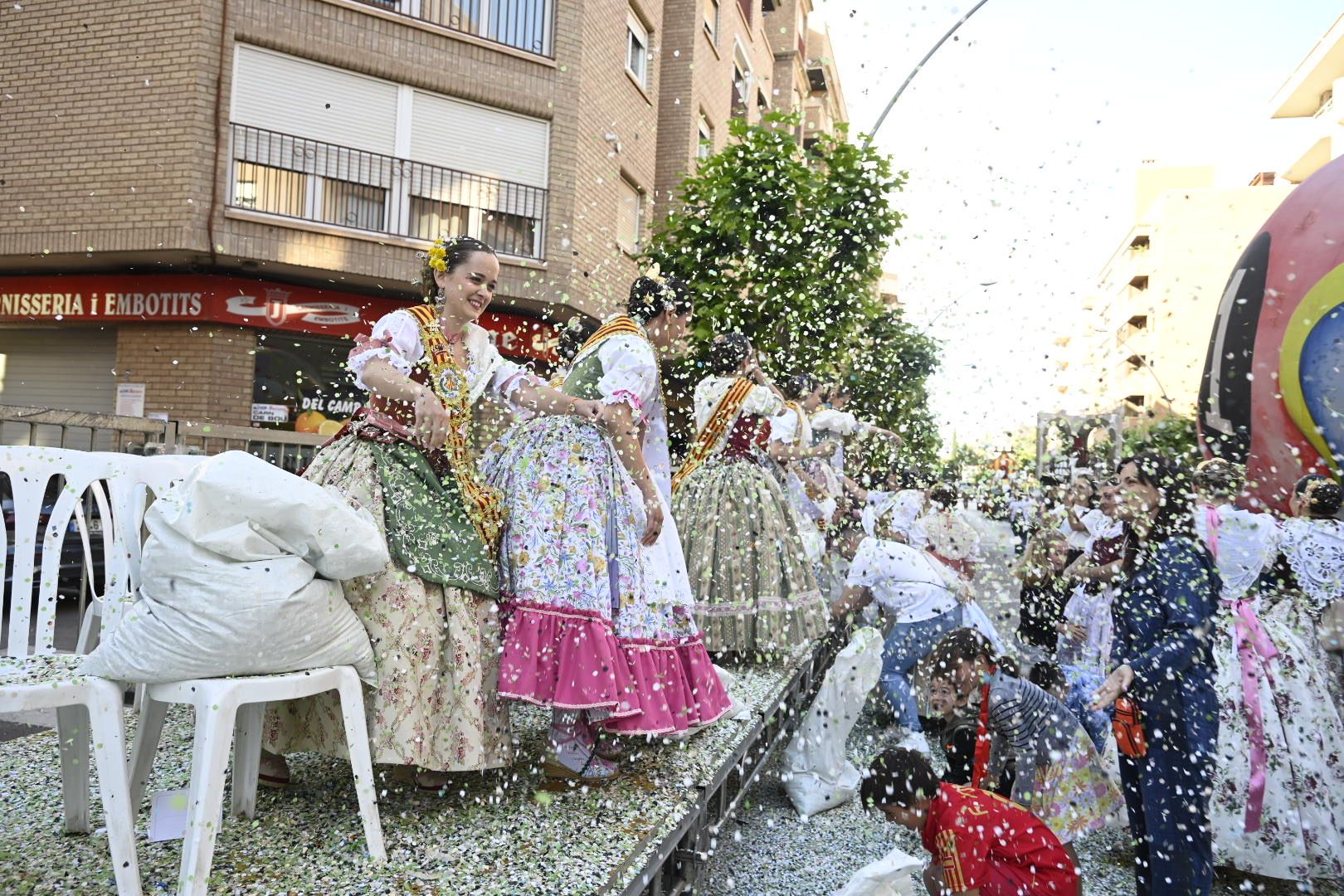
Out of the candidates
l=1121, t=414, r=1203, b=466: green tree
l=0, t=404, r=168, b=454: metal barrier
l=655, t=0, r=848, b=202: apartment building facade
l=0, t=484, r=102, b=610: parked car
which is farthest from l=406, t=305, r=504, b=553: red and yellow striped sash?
l=655, t=0, r=848, b=202: apartment building facade

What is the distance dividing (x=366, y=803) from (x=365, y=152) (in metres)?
11.1

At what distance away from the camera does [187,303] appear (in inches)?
461

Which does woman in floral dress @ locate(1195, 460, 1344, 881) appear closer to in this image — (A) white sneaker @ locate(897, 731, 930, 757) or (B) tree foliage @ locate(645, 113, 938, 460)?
(A) white sneaker @ locate(897, 731, 930, 757)

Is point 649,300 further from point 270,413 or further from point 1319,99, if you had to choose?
point 1319,99

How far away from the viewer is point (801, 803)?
432 cm

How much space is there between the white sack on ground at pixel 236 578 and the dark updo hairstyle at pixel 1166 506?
2684 mm

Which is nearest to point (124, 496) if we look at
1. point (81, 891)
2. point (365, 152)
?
point (81, 891)

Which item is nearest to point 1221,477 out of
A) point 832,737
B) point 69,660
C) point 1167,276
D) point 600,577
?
point 832,737

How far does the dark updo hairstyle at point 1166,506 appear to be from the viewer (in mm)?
3486

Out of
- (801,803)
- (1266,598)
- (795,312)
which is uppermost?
(795,312)

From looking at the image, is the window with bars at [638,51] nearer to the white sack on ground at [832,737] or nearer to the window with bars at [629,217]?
the window with bars at [629,217]

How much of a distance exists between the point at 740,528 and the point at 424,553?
8.74ft

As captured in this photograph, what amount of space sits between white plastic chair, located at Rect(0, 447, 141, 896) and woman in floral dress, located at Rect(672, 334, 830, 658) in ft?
9.42

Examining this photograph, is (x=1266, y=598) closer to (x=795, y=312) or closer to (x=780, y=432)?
(x=780, y=432)
